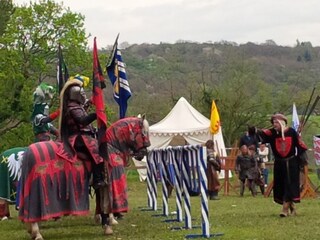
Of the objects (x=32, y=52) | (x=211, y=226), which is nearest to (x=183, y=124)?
(x=32, y=52)

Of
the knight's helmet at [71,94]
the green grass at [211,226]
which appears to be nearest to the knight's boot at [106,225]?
the green grass at [211,226]

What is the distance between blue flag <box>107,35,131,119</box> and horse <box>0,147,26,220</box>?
197cm

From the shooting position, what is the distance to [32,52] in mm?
32156

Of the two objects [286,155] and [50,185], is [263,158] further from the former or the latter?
[50,185]

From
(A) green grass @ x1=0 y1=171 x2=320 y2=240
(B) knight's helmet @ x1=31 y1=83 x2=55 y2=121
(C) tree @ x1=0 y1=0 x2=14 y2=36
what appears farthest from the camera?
(C) tree @ x1=0 y1=0 x2=14 y2=36

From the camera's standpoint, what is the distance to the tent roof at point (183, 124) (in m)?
29.8

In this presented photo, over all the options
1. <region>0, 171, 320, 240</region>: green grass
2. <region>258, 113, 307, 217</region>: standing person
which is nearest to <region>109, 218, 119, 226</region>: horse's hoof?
<region>0, 171, 320, 240</region>: green grass

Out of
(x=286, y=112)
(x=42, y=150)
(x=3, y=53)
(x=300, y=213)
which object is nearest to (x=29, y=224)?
(x=42, y=150)

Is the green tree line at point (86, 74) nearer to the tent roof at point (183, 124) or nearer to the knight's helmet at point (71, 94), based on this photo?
the tent roof at point (183, 124)

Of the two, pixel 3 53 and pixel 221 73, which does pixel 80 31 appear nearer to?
pixel 3 53

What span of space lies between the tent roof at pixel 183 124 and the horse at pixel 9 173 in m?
16.5

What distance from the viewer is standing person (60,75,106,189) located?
34.1ft

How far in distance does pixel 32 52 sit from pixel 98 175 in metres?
22.5

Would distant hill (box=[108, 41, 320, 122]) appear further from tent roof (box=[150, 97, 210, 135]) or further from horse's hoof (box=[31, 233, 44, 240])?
horse's hoof (box=[31, 233, 44, 240])
